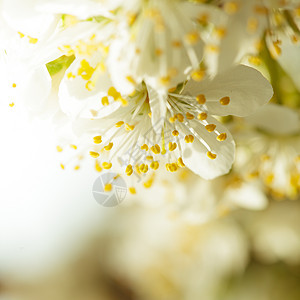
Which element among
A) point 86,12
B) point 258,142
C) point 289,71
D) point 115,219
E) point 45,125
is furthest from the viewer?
point 115,219

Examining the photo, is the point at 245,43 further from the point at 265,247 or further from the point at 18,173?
the point at 265,247

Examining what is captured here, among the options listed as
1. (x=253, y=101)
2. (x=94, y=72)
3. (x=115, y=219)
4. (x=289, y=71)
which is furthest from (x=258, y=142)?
(x=115, y=219)

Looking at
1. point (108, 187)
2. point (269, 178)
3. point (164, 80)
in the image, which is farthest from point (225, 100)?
point (269, 178)

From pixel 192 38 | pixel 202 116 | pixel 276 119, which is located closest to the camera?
pixel 192 38

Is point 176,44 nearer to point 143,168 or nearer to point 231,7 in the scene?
point 231,7

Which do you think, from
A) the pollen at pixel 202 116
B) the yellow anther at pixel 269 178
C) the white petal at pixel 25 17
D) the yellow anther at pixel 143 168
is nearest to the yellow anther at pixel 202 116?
the pollen at pixel 202 116
